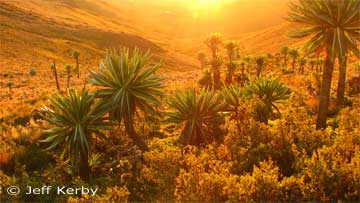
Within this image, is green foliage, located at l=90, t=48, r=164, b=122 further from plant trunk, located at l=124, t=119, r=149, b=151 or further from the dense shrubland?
plant trunk, located at l=124, t=119, r=149, b=151

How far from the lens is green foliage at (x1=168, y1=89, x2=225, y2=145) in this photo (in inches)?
555

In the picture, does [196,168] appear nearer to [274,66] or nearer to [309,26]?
[309,26]

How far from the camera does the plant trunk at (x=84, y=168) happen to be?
41.2 ft

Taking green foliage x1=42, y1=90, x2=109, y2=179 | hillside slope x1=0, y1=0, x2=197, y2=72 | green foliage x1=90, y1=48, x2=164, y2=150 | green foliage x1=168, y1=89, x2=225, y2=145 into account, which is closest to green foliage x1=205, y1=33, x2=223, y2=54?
green foliage x1=168, y1=89, x2=225, y2=145

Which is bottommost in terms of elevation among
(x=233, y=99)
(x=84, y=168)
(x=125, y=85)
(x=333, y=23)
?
(x=84, y=168)

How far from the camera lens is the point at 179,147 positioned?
12414 mm

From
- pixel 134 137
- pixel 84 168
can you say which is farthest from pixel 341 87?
pixel 84 168

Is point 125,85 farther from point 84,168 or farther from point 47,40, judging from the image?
point 47,40

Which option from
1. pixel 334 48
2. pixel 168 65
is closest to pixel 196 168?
pixel 334 48

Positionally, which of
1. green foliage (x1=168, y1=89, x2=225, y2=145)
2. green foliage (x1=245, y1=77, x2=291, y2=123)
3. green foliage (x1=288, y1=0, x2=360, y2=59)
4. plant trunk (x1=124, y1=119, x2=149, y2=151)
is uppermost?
green foliage (x1=288, y1=0, x2=360, y2=59)

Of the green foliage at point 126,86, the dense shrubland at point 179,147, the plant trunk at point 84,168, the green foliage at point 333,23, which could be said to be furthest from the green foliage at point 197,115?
the green foliage at point 333,23

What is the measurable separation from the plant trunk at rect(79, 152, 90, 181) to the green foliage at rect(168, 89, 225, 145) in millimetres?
3708

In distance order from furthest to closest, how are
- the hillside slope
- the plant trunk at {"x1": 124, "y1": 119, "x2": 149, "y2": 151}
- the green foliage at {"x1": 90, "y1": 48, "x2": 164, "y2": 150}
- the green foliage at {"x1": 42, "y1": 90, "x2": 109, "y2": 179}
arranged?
the hillside slope, the plant trunk at {"x1": 124, "y1": 119, "x2": 149, "y2": 151}, the green foliage at {"x1": 90, "y1": 48, "x2": 164, "y2": 150}, the green foliage at {"x1": 42, "y1": 90, "x2": 109, "y2": 179}

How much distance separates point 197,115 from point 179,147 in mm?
2301
